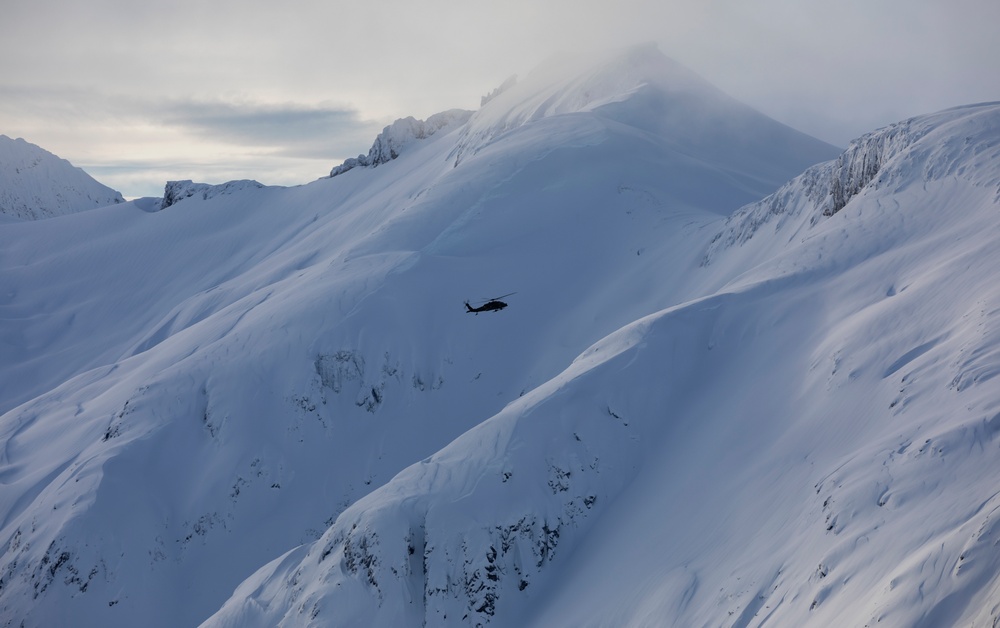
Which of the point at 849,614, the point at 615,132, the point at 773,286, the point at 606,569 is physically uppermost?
the point at 615,132

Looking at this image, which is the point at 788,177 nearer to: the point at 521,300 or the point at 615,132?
the point at 615,132

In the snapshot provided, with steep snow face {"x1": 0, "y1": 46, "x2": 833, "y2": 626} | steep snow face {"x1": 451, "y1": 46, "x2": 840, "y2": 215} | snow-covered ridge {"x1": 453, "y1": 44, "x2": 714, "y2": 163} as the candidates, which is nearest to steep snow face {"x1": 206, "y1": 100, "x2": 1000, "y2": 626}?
steep snow face {"x1": 0, "y1": 46, "x2": 833, "y2": 626}

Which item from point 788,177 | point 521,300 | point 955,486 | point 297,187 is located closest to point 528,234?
point 521,300

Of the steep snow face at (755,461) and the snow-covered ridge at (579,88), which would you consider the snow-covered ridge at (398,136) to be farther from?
the steep snow face at (755,461)

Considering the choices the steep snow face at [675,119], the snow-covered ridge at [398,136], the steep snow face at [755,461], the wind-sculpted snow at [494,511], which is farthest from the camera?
the snow-covered ridge at [398,136]

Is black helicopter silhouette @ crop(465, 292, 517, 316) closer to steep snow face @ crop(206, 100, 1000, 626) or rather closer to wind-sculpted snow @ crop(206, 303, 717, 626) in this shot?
steep snow face @ crop(206, 100, 1000, 626)

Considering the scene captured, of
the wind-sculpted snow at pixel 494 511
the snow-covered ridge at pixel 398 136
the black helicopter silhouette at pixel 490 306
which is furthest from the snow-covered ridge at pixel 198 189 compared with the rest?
the wind-sculpted snow at pixel 494 511
